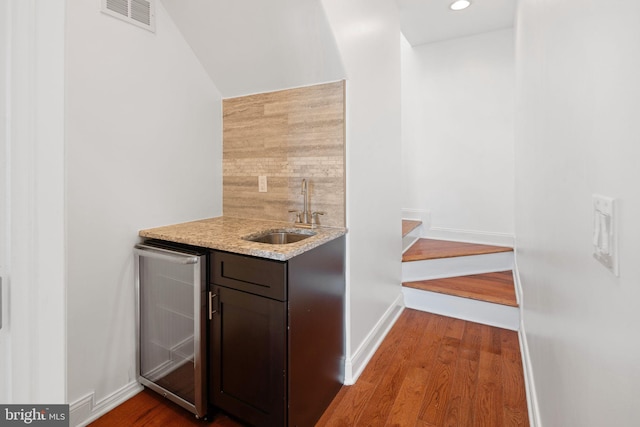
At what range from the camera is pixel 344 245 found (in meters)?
1.90

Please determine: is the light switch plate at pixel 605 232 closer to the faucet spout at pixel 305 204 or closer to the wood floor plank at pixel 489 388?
the wood floor plank at pixel 489 388

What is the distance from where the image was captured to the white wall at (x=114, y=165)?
61.7 inches

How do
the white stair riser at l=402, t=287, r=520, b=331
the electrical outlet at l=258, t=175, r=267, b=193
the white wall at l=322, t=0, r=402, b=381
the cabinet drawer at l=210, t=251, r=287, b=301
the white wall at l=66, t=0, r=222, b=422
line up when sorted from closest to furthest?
the cabinet drawer at l=210, t=251, r=287, b=301 < the white wall at l=66, t=0, r=222, b=422 < the white wall at l=322, t=0, r=402, b=381 < the electrical outlet at l=258, t=175, r=267, b=193 < the white stair riser at l=402, t=287, r=520, b=331

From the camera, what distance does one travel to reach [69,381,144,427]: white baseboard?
1.58 meters

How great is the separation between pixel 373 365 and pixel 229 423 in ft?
3.10

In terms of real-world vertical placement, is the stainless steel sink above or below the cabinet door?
above

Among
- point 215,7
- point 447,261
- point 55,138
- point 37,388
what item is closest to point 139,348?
point 37,388

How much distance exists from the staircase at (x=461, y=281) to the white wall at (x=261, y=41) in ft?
6.31

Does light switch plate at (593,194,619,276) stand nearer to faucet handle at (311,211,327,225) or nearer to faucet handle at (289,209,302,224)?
faucet handle at (311,211,327,225)

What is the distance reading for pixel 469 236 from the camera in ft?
11.7

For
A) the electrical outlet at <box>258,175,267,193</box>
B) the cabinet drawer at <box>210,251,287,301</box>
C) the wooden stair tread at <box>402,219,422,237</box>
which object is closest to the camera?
the cabinet drawer at <box>210,251,287,301</box>

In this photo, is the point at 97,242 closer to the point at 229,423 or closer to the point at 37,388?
the point at 229,423

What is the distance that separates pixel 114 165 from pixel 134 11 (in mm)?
859

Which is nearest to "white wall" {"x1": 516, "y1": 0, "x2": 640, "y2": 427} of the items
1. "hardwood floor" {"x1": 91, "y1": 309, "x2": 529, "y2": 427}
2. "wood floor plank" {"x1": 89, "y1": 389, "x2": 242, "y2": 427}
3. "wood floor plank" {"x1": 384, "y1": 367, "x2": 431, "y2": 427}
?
"hardwood floor" {"x1": 91, "y1": 309, "x2": 529, "y2": 427}
